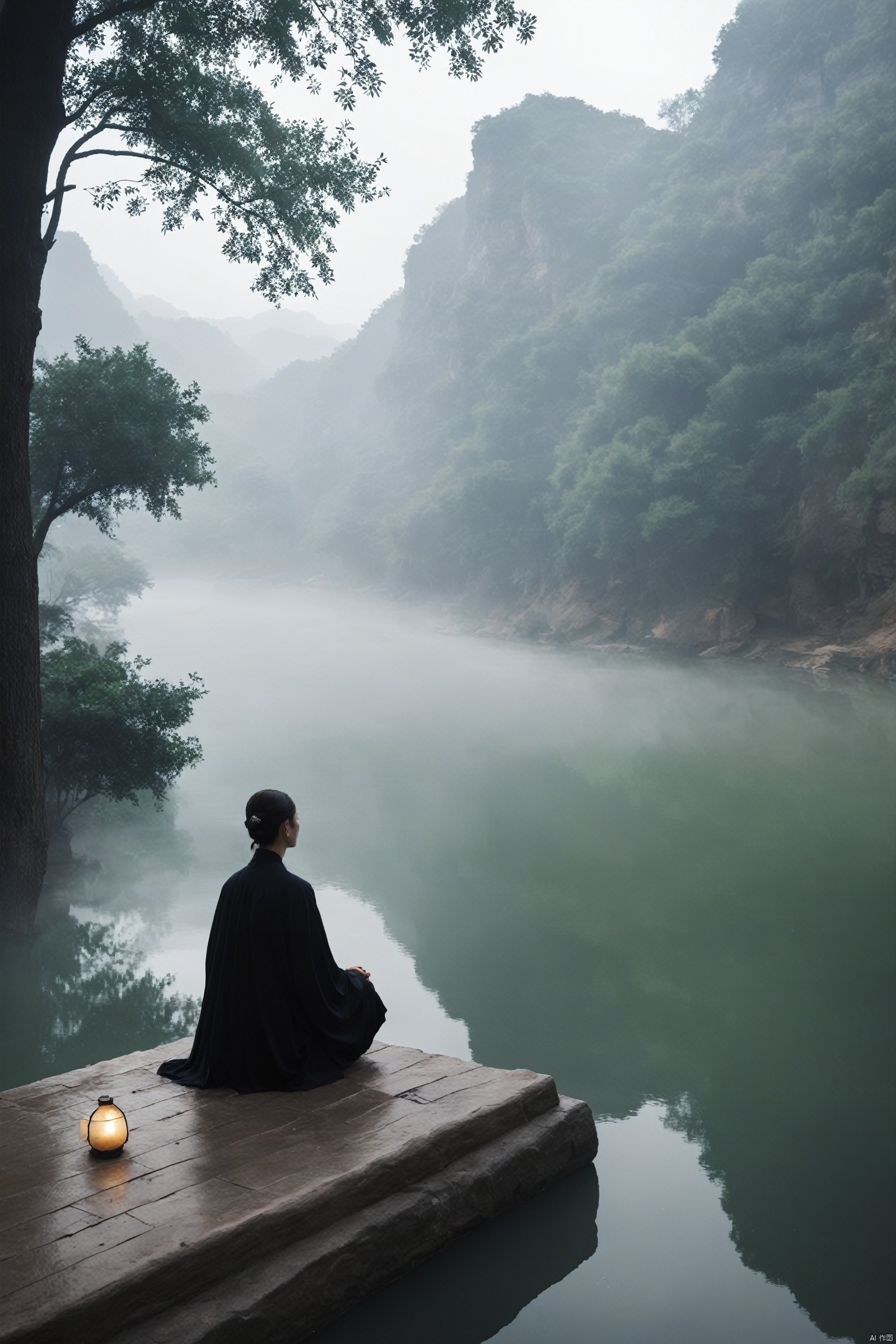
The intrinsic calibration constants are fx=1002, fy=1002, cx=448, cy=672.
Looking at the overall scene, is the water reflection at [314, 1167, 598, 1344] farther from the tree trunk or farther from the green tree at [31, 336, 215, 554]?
the green tree at [31, 336, 215, 554]

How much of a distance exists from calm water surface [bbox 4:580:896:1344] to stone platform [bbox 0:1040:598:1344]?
21 cm

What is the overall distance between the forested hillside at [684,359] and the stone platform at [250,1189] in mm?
21637

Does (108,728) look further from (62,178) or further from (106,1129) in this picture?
(106,1129)

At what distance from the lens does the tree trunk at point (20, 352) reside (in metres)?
6.77

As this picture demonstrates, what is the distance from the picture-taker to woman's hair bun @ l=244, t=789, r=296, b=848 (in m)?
3.76

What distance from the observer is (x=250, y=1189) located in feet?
9.94

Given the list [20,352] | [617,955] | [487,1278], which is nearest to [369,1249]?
[487,1278]

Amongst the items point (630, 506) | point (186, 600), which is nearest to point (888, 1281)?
point (630, 506)

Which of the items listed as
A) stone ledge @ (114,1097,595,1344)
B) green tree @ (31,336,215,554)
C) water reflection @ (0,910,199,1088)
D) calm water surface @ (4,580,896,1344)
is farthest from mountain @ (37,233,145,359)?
stone ledge @ (114,1097,595,1344)

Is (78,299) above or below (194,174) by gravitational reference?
above

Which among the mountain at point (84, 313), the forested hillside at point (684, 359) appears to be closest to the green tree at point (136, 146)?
the forested hillside at point (684, 359)

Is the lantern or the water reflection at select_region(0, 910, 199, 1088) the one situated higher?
the lantern

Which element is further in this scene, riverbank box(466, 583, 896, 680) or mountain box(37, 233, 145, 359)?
mountain box(37, 233, 145, 359)

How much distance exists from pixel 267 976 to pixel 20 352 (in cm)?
507
